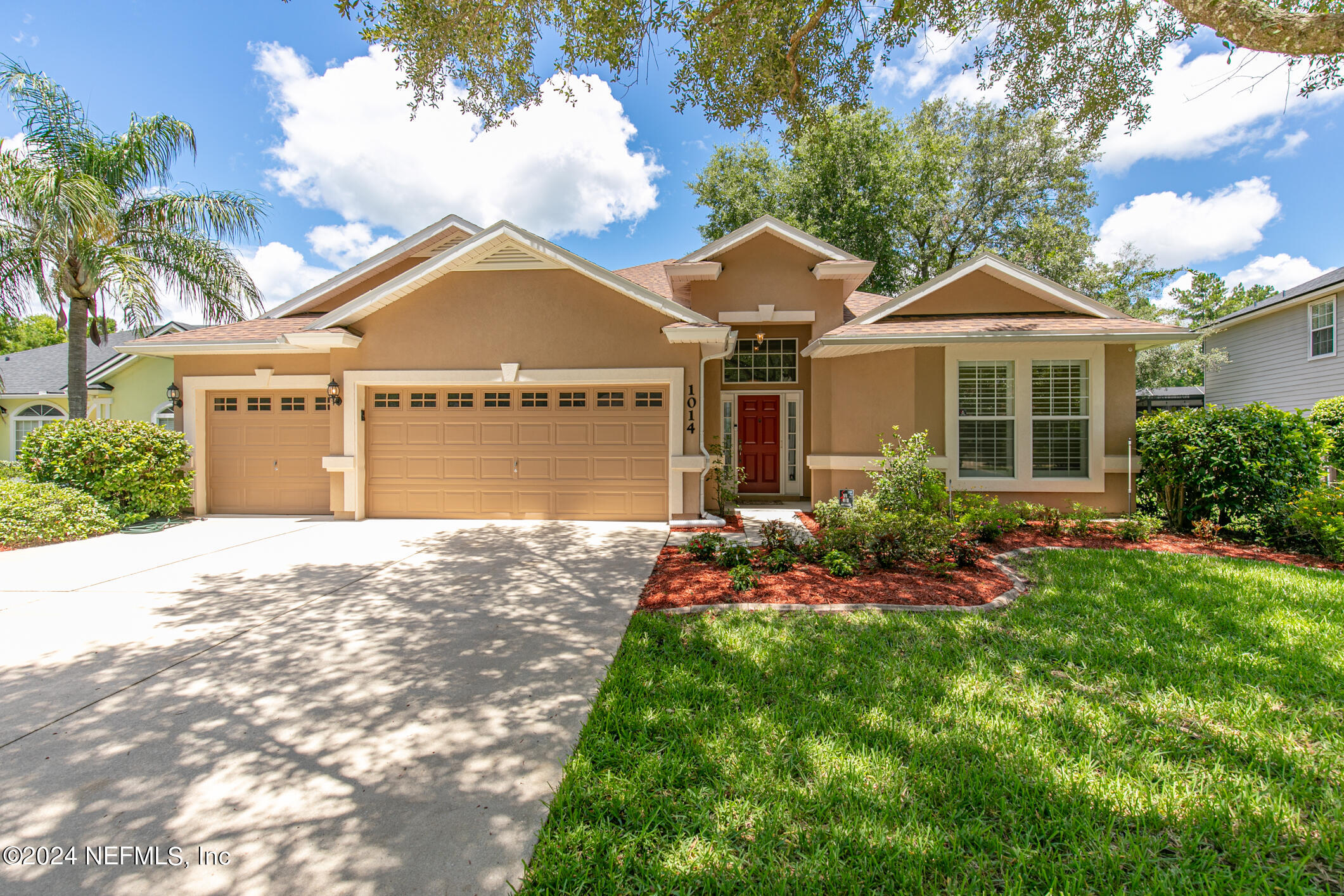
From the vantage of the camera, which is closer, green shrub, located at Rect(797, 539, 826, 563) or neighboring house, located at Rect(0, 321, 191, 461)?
green shrub, located at Rect(797, 539, 826, 563)

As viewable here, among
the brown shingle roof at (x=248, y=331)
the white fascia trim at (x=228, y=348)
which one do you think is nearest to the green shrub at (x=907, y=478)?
the brown shingle roof at (x=248, y=331)

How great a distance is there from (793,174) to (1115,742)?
20.4m

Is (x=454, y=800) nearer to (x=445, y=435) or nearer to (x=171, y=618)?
(x=171, y=618)

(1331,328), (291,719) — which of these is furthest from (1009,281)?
(291,719)

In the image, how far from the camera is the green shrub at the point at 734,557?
6227mm

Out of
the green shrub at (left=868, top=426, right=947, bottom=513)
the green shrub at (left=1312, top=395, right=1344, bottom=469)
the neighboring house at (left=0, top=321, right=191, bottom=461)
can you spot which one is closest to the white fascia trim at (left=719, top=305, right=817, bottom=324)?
the green shrub at (left=868, top=426, right=947, bottom=513)

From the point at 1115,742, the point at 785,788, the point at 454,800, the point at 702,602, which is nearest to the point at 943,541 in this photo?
the point at 702,602

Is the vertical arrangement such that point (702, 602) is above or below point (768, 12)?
below

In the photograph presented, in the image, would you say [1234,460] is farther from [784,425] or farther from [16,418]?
[16,418]

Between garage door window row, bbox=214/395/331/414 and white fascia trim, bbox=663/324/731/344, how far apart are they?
21.4ft

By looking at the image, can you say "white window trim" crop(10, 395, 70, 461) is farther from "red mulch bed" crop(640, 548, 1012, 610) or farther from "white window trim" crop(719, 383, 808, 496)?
"red mulch bed" crop(640, 548, 1012, 610)

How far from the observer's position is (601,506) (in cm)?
957

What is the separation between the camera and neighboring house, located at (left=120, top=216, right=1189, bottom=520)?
913 cm

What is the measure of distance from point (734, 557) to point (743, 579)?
705 mm
